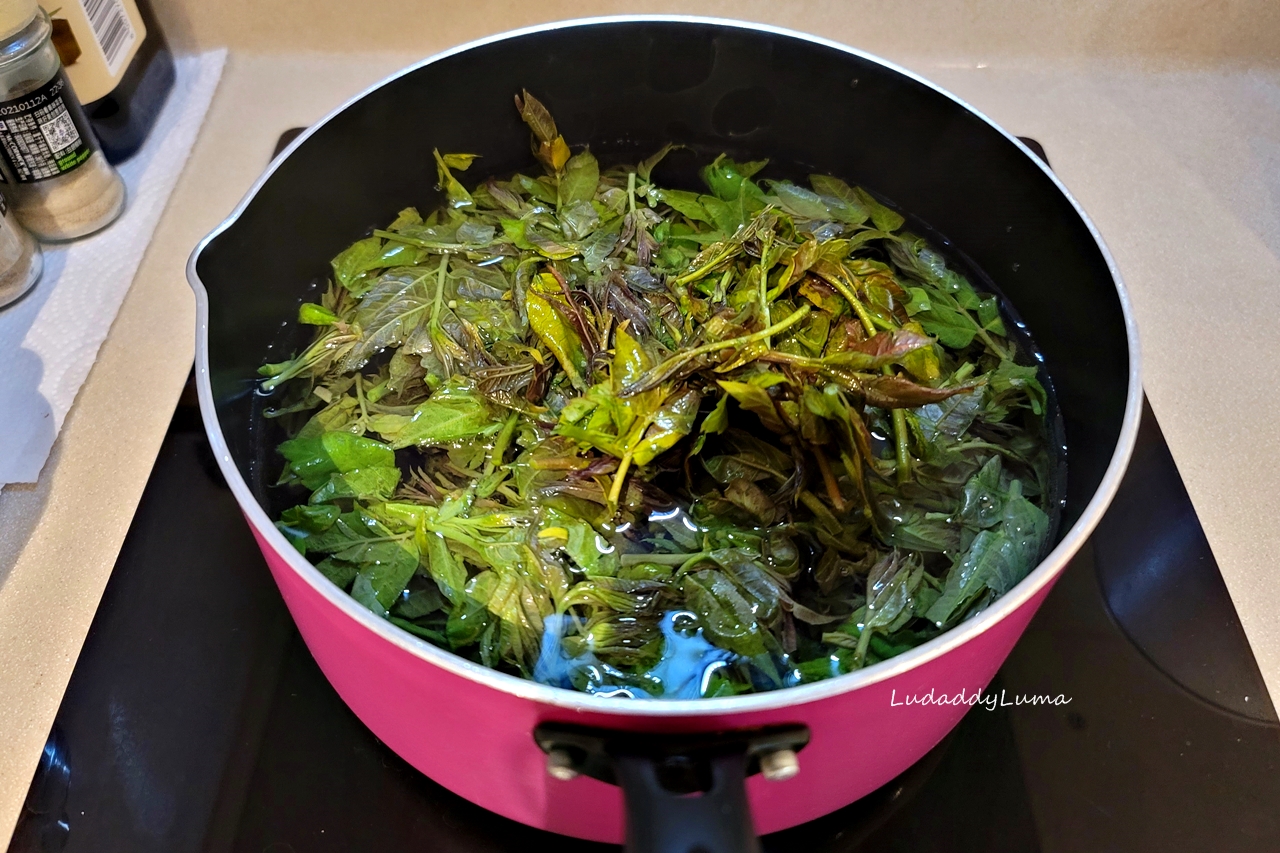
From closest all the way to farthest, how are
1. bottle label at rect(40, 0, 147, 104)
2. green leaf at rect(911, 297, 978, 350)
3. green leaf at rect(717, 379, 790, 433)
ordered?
green leaf at rect(717, 379, 790, 433) → green leaf at rect(911, 297, 978, 350) → bottle label at rect(40, 0, 147, 104)

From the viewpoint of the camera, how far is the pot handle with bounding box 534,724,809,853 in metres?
0.44

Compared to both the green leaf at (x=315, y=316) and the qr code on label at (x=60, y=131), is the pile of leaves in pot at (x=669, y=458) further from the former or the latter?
the qr code on label at (x=60, y=131)

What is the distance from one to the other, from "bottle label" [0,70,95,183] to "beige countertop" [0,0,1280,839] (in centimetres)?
14

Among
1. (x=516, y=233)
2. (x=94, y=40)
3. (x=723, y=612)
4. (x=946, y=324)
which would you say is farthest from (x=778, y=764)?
(x=94, y=40)

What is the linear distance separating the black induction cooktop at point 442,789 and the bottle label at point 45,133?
50 cm

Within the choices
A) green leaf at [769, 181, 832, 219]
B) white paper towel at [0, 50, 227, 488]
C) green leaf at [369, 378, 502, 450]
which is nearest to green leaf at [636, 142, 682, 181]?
green leaf at [769, 181, 832, 219]

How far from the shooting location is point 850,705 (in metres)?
0.51

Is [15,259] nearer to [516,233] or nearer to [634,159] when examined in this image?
[516,233]

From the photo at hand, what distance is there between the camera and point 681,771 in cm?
48

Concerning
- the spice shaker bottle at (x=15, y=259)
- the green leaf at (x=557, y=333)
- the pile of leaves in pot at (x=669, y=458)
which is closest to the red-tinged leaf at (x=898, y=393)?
the pile of leaves in pot at (x=669, y=458)

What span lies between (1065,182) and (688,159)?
578 mm

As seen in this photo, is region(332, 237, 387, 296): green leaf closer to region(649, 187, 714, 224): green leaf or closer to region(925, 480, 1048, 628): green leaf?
region(649, 187, 714, 224): green leaf

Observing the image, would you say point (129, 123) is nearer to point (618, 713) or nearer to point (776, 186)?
point (776, 186)

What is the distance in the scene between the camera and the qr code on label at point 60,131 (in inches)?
40.1
